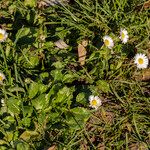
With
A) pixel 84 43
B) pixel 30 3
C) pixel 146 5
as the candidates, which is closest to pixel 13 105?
pixel 84 43

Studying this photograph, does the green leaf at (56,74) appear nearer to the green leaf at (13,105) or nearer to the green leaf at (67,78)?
the green leaf at (67,78)

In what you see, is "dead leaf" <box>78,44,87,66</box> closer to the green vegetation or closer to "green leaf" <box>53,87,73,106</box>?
the green vegetation

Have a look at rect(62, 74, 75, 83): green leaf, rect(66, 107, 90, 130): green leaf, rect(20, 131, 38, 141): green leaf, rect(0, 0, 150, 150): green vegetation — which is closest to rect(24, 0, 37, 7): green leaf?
rect(0, 0, 150, 150): green vegetation

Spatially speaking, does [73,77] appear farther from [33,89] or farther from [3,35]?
[3,35]

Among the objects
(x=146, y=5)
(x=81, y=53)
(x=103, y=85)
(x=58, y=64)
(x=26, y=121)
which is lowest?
(x=26, y=121)

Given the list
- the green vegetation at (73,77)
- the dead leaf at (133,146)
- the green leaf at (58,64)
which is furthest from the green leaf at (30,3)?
the dead leaf at (133,146)

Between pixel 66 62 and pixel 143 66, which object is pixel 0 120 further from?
pixel 143 66
